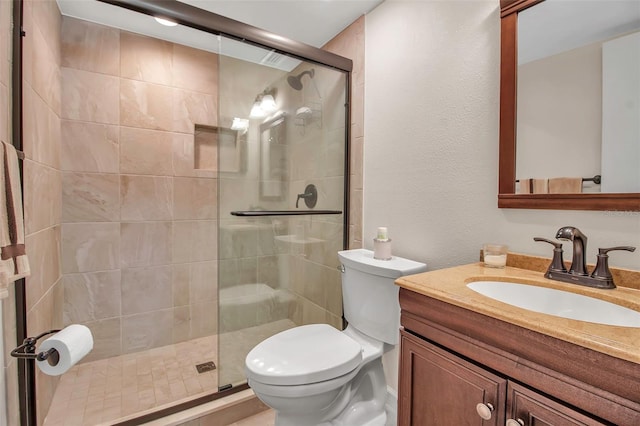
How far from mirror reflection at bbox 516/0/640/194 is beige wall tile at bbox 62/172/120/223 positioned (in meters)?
2.37

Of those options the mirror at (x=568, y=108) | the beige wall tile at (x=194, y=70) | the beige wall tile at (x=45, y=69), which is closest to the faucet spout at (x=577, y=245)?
the mirror at (x=568, y=108)

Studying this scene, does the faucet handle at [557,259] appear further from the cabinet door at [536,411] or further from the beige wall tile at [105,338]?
the beige wall tile at [105,338]

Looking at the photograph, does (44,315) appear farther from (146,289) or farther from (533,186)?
(533,186)

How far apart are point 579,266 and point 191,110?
2.47m

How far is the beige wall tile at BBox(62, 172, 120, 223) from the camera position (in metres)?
1.95

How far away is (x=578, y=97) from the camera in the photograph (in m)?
0.98

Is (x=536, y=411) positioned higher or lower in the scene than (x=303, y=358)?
higher

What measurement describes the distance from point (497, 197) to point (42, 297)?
211 cm

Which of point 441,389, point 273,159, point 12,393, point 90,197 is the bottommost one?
point 12,393

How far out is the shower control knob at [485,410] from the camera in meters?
0.70

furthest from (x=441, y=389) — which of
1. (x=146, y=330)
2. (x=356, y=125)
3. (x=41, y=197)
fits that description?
(x=146, y=330)

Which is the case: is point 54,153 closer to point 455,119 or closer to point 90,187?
point 90,187

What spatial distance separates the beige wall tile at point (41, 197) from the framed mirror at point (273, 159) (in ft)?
3.34

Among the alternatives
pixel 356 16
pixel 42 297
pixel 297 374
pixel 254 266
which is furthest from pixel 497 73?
pixel 42 297
